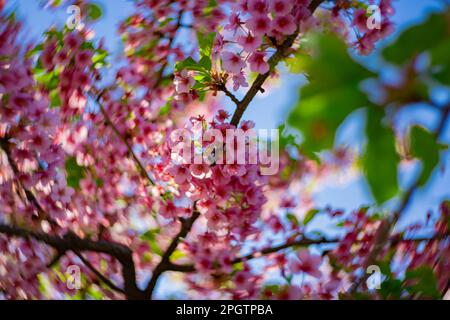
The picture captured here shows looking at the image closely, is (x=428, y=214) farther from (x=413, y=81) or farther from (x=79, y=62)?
(x=79, y=62)

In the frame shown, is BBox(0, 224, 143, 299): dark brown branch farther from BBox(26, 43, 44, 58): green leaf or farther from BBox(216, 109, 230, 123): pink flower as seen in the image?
BBox(26, 43, 44, 58): green leaf

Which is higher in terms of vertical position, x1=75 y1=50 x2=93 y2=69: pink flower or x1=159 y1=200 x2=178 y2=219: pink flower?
x1=75 y1=50 x2=93 y2=69: pink flower

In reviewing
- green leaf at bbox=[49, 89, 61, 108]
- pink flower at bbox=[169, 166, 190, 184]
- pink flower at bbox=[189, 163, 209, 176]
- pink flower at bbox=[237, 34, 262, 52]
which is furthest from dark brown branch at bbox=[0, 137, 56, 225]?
pink flower at bbox=[237, 34, 262, 52]

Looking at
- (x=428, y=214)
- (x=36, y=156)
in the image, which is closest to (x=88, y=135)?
(x=36, y=156)

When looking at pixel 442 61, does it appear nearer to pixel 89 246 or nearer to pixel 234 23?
pixel 234 23

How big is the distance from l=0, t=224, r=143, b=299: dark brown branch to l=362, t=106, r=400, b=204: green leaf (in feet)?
5.14

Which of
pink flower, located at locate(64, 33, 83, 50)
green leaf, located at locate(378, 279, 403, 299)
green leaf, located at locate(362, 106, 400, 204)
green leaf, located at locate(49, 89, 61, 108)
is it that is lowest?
green leaf, located at locate(362, 106, 400, 204)

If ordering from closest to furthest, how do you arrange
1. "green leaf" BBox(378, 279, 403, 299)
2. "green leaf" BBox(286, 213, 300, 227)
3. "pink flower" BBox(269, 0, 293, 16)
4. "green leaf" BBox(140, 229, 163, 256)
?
1. "green leaf" BBox(378, 279, 403, 299)
2. "pink flower" BBox(269, 0, 293, 16)
3. "green leaf" BBox(286, 213, 300, 227)
4. "green leaf" BBox(140, 229, 163, 256)

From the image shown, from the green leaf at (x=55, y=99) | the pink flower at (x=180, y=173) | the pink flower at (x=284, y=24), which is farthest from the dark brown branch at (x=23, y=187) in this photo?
the pink flower at (x=284, y=24)

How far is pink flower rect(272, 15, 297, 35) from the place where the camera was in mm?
1614

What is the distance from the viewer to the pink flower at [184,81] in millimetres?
1773
